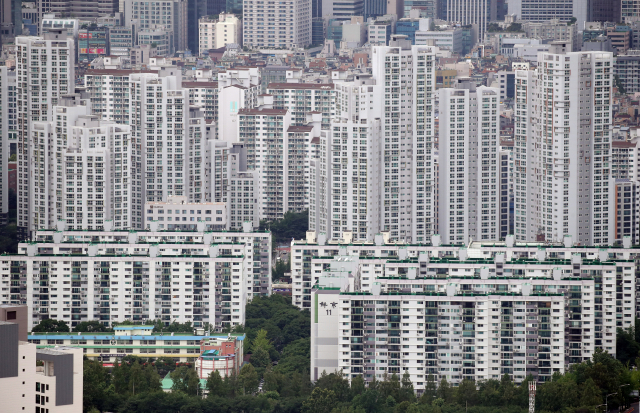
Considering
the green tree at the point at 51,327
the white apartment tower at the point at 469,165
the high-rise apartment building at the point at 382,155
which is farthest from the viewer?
the white apartment tower at the point at 469,165

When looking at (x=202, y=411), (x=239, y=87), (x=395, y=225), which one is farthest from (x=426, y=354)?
(x=239, y=87)

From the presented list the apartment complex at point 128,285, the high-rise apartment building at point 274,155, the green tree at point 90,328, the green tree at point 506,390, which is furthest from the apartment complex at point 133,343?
the high-rise apartment building at point 274,155

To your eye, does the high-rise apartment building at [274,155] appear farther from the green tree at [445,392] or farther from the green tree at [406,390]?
the green tree at [445,392]

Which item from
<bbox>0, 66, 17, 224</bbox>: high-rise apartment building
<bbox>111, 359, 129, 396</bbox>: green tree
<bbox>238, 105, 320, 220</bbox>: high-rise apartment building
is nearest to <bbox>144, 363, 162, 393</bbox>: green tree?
<bbox>111, 359, 129, 396</bbox>: green tree

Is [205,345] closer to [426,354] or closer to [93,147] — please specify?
[426,354]

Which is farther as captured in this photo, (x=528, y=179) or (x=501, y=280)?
(x=528, y=179)

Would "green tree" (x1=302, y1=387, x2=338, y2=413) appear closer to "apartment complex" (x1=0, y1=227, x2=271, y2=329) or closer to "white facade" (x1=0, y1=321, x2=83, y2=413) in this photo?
"apartment complex" (x1=0, y1=227, x2=271, y2=329)

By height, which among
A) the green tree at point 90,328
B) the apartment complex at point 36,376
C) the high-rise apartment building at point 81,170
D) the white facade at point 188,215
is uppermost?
the high-rise apartment building at point 81,170
